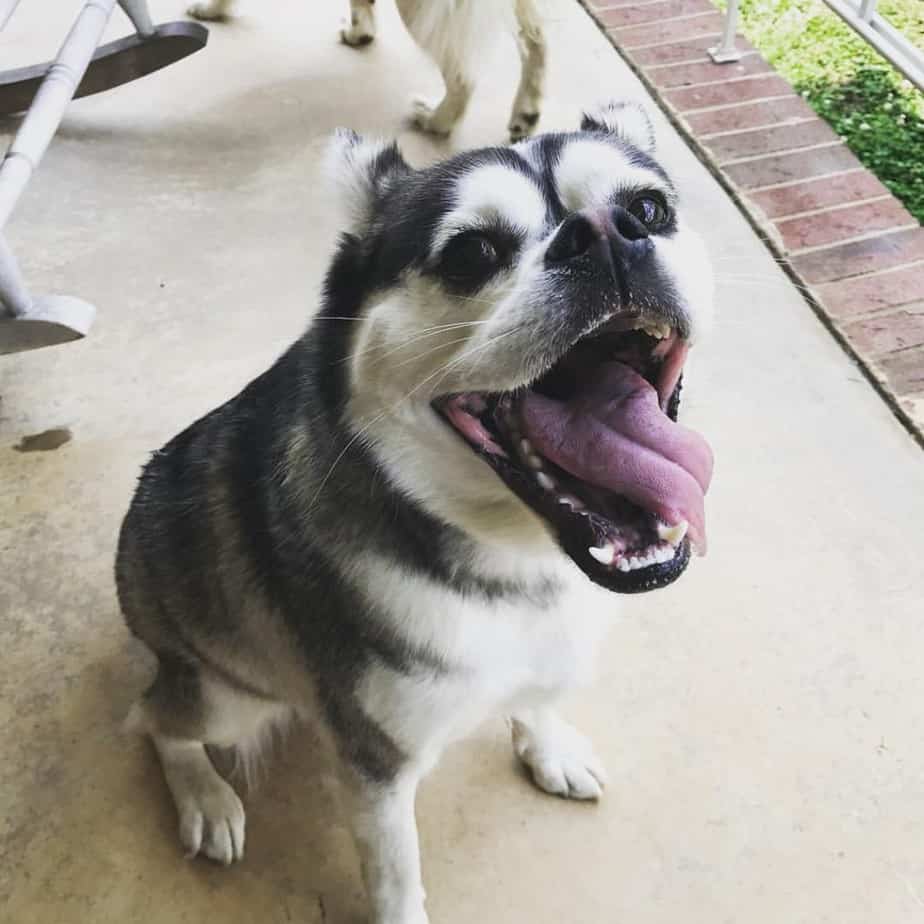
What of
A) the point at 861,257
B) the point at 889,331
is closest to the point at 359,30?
the point at 861,257

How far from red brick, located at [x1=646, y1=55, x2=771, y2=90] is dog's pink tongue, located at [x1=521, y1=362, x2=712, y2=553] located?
8.19 feet

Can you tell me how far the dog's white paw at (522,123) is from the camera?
3205 millimetres

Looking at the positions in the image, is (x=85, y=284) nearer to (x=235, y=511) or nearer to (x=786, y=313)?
(x=235, y=511)

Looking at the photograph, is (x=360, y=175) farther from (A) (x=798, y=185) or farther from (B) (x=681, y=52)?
(B) (x=681, y=52)

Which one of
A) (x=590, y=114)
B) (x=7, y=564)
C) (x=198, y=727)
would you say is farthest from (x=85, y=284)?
(x=590, y=114)

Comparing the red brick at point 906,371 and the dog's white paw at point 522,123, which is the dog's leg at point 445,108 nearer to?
the dog's white paw at point 522,123

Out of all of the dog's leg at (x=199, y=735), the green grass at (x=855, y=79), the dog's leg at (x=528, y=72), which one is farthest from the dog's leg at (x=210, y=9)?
the dog's leg at (x=199, y=735)

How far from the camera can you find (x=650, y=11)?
12.2 ft

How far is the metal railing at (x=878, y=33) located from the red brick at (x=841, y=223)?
36 centimetres

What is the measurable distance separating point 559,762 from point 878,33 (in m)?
2.53

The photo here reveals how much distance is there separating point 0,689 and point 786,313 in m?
2.11

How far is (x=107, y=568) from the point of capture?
2129mm

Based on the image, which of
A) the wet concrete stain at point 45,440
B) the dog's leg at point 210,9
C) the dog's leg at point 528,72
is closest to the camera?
the wet concrete stain at point 45,440

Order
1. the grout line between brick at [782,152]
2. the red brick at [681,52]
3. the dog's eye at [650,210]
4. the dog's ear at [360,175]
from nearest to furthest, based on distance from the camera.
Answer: the dog's eye at [650,210], the dog's ear at [360,175], the grout line between brick at [782,152], the red brick at [681,52]
